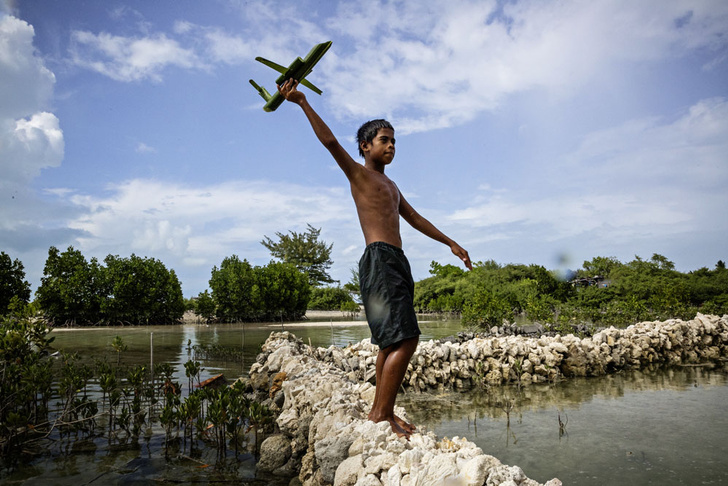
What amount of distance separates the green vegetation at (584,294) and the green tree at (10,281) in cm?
2085

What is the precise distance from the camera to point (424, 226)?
3.19 metres

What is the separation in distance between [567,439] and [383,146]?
2.95m

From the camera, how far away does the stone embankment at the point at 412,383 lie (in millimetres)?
2096

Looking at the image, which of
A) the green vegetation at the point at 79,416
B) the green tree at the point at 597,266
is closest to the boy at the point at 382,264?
the green vegetation at the point at 79,416

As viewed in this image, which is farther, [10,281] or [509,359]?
[10,281]

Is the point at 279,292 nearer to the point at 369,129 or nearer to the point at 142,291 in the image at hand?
the point at 142,291

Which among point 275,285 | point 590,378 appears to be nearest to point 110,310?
point 275,285

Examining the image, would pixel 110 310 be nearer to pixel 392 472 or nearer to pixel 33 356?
pixel 33 356

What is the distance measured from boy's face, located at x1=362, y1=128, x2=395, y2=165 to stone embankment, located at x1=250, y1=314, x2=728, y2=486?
159cm

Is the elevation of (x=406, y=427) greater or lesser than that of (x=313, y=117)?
lesser

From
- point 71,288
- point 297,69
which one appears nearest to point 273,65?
point 297,69

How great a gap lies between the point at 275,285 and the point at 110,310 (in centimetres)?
969

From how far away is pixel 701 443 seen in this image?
3775mm

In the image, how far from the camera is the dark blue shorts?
251 centimetres
